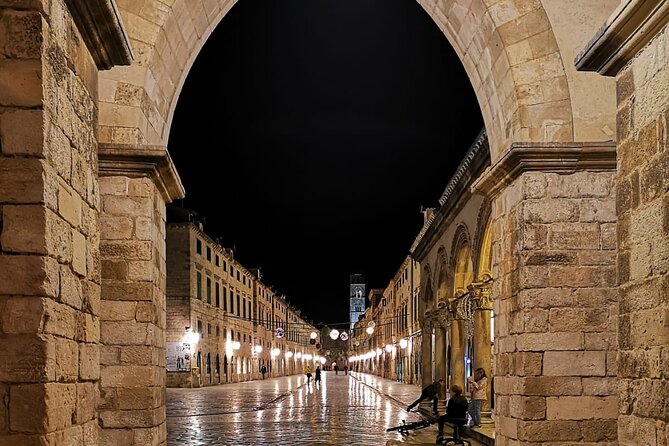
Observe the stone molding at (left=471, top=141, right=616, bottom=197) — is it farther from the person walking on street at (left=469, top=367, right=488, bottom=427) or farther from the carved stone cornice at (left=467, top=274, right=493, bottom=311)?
the carved stone cornice at (left=467, top=274, right=493, bottom=311)

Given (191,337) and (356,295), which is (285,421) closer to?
(191,337)

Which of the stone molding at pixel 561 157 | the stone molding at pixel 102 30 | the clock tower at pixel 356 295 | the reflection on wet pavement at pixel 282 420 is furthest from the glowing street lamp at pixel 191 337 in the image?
the clock tower at pixel 356 295

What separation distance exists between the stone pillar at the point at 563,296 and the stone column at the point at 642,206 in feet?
11.6

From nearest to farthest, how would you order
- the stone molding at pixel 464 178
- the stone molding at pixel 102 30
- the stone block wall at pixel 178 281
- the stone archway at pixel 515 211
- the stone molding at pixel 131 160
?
the stone molding at pixel 102 30 < the stone molding at pixel 131 160 < the stone archway at pixel 515 211 < the stone molding at pixel 464 178 < the stone block wall at pixel 178 281

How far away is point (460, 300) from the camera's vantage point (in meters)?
22.6

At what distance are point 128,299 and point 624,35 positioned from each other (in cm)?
598

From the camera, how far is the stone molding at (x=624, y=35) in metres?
4.91

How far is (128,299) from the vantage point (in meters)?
8.88

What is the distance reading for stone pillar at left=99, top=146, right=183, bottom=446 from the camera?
28.8 ft

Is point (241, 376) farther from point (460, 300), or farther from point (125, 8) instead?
point (125, 8)

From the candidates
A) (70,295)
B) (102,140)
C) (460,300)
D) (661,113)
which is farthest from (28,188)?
(460,300)

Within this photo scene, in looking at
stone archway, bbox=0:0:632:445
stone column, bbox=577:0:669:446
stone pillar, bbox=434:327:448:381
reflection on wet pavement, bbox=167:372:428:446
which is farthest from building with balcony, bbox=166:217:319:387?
stone column, bbox=577:0:669:446

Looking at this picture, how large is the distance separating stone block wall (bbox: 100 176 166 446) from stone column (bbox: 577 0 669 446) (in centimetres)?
527

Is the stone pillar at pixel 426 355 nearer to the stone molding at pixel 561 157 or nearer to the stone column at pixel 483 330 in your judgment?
the stone column at pixel 483 330
